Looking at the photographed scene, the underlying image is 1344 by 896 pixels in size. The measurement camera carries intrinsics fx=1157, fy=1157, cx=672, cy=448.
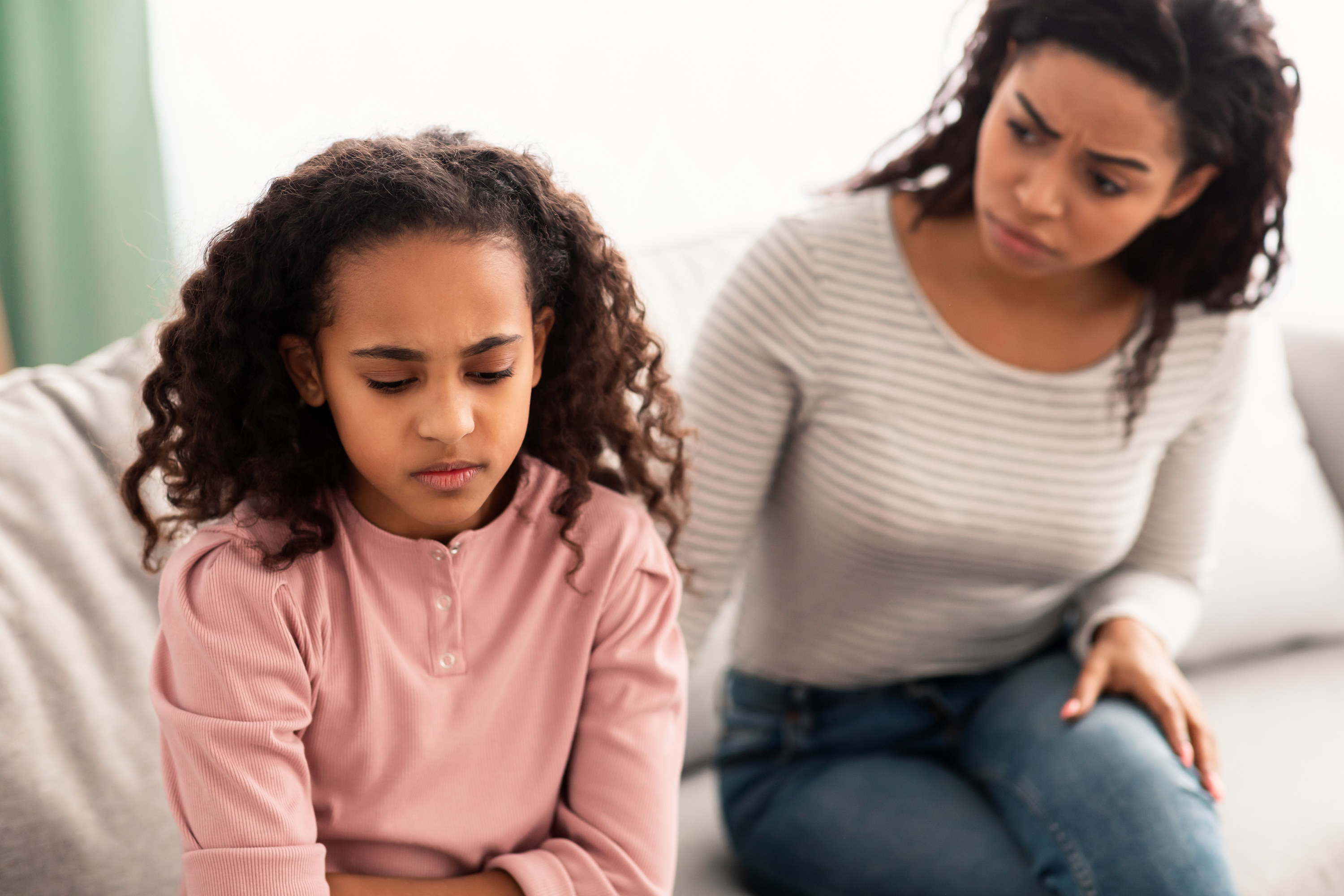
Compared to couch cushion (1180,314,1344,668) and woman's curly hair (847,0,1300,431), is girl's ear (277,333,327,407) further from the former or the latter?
couch cushion (1180,314,1344,668)

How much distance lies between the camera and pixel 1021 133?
111 cm

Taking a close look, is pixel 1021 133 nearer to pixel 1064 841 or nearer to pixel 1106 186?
pixel 1106 186

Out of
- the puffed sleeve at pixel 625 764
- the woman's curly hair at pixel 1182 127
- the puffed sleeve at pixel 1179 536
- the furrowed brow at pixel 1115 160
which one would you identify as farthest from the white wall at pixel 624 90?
the puffed sleeve at pixel 625 764

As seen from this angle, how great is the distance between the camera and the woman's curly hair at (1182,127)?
Result: 3.45ft

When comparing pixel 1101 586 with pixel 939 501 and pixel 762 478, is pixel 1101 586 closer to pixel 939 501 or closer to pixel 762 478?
pixel 939 501

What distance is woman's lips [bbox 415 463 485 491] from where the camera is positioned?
729 mm

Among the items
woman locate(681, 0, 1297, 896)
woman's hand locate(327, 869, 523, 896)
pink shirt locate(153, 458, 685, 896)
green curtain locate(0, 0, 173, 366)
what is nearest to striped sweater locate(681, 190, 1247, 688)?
woman locate(681, 0, 1297, 896)

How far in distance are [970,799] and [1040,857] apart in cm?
10

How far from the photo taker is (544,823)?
2.85ft

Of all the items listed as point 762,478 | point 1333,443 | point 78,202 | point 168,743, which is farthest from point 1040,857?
point 78,202

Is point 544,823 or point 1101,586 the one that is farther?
point 1101,586

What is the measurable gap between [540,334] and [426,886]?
15.2 inches

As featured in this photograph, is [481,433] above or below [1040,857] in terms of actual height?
above

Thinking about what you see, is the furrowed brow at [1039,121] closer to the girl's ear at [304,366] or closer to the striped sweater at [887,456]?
the striped sweater at [887,456]
